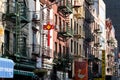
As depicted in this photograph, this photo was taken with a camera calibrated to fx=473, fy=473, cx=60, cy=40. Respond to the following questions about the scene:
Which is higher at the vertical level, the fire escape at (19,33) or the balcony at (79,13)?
the balcony at (79,13)

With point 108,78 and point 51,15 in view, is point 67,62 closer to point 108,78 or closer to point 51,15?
point 51,15

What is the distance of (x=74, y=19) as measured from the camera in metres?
63.0

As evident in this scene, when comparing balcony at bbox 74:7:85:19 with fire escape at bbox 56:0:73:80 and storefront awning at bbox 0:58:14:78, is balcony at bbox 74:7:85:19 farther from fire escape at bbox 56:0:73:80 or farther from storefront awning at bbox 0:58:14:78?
storefront awning at bbox 0:58:14:78

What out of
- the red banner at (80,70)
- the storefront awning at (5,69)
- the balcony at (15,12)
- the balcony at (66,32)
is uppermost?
the balcony at (15,12)

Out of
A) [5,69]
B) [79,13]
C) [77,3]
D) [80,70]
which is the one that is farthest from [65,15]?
[5,69]

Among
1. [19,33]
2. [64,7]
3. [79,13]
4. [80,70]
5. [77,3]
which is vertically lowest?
[80,70]

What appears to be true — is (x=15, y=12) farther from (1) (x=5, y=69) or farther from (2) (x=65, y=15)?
(2) (x=65, y=15)

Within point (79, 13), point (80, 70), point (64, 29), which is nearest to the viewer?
point (80, 70)

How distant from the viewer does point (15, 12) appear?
35.2 m

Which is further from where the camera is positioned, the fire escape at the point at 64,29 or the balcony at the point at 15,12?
the fire escape at the point at 64,29

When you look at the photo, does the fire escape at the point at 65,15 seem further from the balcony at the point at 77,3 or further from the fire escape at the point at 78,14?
A: the balcony at the point at 77,3

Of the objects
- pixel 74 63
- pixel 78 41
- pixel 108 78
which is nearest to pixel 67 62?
pixel 74 63

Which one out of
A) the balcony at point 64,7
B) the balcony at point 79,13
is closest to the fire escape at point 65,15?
the balcony at point 64,7

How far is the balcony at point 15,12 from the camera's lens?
34.8 meters
